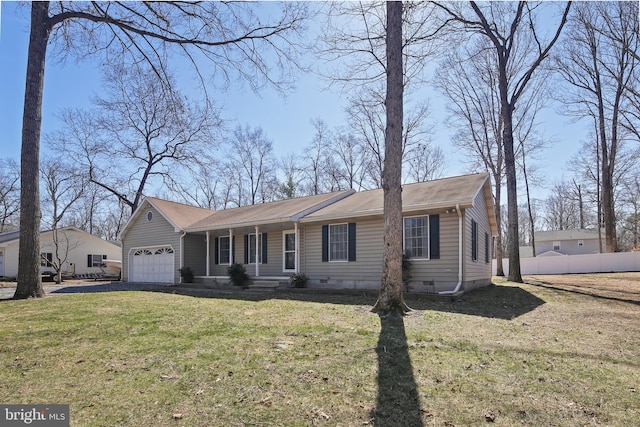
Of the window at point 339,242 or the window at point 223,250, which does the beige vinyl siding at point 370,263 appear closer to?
the window at point 339,242

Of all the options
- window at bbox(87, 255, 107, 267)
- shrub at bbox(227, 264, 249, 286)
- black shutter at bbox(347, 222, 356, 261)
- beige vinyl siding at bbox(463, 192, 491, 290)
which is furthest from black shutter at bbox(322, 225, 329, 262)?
window at bbox(87, 255, 107, 267)

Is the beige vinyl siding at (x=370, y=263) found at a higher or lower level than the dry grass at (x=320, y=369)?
higher

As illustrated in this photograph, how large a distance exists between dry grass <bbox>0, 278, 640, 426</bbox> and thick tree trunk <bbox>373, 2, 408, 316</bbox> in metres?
0.65

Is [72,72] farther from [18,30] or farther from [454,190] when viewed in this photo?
[454,190]

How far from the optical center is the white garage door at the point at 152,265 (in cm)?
1880

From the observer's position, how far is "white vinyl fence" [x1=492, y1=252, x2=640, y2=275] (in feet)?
69.1

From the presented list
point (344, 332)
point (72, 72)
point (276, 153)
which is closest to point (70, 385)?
point (344, 332)

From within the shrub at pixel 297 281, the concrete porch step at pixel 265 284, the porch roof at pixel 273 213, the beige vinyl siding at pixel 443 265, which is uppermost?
the porch roof at pixel 273 213

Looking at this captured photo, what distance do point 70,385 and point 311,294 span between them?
8846 millimetres

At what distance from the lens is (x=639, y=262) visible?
68.0 feet

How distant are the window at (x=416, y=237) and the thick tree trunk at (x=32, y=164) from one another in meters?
10.7

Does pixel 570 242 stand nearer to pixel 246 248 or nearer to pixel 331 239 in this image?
pixel 331 239

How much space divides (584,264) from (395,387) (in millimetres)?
24243

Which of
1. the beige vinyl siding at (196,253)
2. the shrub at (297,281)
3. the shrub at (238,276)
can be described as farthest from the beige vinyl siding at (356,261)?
the beige vinyl siding at (196,253)
